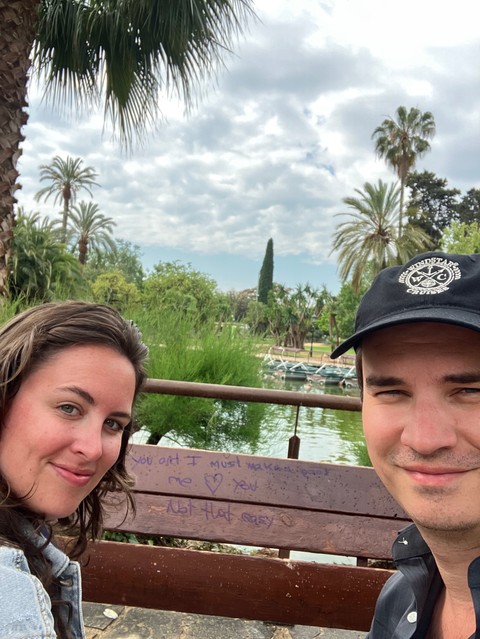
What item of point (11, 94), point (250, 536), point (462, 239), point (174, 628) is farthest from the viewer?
point (462, 239)

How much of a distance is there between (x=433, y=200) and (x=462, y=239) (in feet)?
65.3

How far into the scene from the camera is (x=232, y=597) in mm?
2441

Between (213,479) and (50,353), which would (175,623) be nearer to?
(213,479)

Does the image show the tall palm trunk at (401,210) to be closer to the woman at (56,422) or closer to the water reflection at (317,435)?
the water reflection at (317,435)

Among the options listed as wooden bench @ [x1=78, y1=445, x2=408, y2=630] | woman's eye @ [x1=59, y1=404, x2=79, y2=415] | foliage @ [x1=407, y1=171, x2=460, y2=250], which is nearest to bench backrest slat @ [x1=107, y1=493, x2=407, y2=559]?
wooden bench @ [x1=78, y1=445, x2=408, y2=630]

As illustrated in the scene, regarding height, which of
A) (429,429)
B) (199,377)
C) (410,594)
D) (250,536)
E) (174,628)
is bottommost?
(174,628)

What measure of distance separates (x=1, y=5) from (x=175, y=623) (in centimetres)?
536

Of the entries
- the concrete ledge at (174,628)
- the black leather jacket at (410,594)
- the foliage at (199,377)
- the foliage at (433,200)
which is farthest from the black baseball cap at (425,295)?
the foliage at (433,200)

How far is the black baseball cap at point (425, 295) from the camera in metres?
1.08

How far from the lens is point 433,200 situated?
1799 inches

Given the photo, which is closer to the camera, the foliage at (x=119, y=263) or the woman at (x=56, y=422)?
the woman at (x=56, y=422)

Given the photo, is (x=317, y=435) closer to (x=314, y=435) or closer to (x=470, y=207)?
(x=314, y=435)

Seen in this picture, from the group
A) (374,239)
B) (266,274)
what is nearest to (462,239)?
(374,239)

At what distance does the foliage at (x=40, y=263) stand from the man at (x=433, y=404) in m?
10.7
